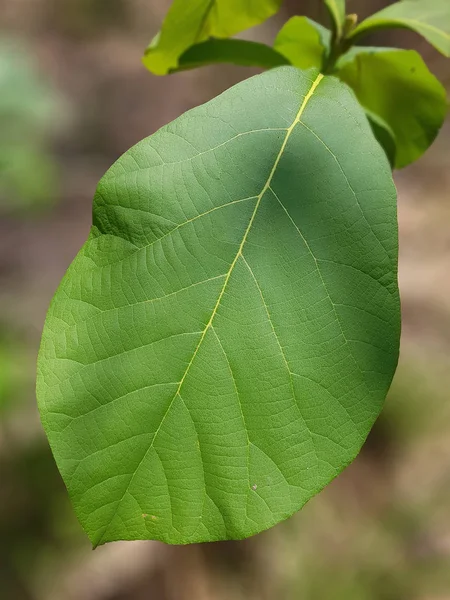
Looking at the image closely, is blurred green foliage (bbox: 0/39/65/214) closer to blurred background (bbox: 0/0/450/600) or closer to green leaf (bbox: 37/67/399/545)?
blurred background (bbox: 0/0/450/600)

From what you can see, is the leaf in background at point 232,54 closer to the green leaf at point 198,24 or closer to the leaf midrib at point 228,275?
the green leaf at point 198,24

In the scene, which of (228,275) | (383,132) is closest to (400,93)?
(383,132)

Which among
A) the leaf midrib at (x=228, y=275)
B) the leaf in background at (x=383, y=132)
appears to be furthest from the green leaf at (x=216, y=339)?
the leaf in background at (x=383, y=132)

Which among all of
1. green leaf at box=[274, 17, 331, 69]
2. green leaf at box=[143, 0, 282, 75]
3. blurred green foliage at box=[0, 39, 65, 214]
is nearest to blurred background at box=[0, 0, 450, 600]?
blurred green foliage at box=[0, 39, 65, 214]

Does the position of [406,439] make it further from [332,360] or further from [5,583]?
[332,360]

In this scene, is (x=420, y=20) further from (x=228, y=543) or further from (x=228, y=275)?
(x=228, y=543)

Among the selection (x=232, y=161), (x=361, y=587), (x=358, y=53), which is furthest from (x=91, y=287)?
(x=361, y=587)
